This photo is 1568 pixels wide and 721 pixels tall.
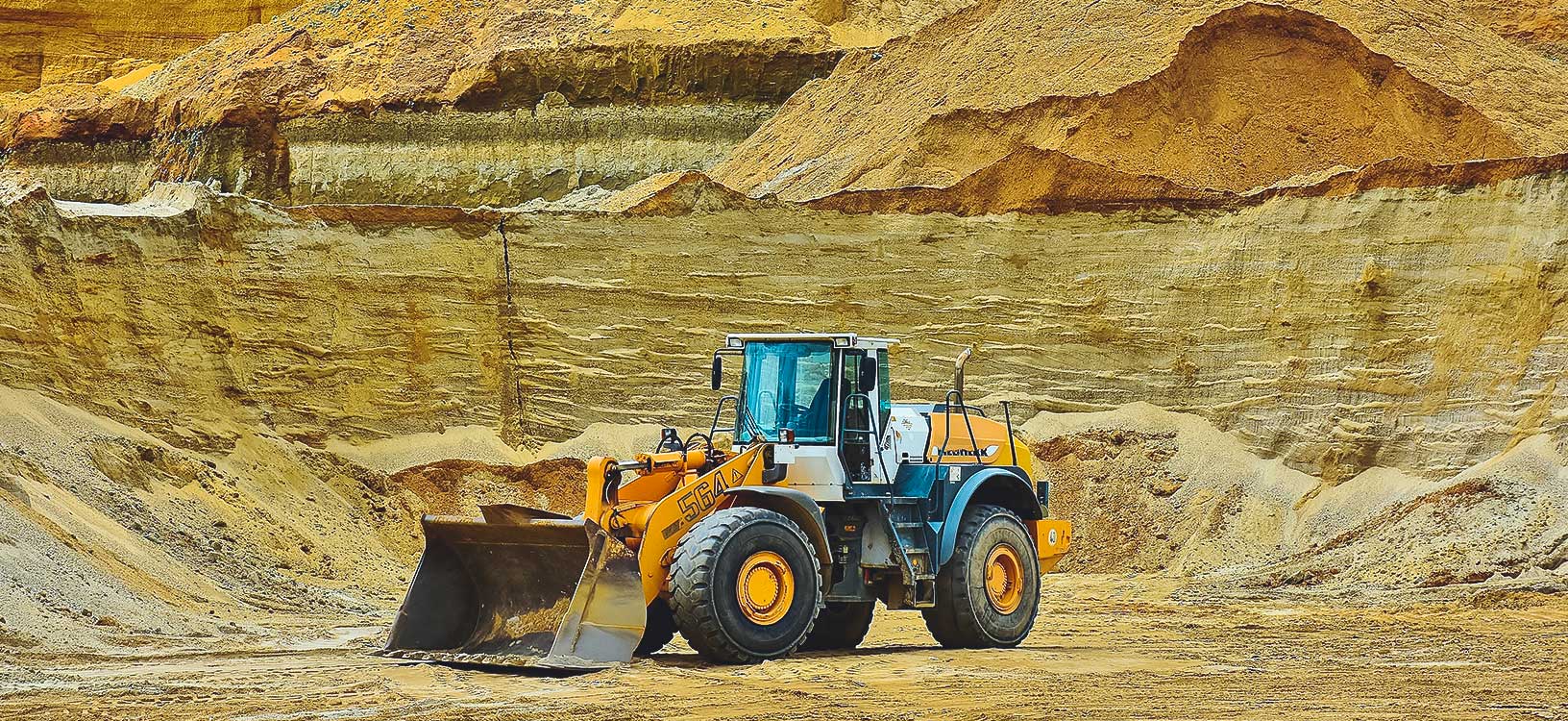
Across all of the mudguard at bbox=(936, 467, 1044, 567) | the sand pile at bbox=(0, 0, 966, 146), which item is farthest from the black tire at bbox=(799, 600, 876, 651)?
the sand pile at bbox=(0, 0, 966, 146)

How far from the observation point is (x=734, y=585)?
1017 centimetres

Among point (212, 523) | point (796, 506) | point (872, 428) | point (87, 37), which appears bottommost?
point (212, 523)

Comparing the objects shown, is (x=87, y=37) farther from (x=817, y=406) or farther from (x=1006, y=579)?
(x=1006, y=579)

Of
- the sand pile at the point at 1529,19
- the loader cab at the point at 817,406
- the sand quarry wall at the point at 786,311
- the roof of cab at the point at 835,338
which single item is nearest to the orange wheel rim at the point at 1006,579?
the loader cab at the point at 817,406

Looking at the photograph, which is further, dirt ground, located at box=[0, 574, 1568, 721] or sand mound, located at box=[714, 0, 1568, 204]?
sand mound, located at box=[714, 0, 1568, 204]

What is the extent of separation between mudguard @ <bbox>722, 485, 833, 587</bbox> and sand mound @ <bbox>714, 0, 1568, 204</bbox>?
48.7 ft

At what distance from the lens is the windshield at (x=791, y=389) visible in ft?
37.0

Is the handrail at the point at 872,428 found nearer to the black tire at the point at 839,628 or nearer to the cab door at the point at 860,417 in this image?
the cab door at the point at 860,417

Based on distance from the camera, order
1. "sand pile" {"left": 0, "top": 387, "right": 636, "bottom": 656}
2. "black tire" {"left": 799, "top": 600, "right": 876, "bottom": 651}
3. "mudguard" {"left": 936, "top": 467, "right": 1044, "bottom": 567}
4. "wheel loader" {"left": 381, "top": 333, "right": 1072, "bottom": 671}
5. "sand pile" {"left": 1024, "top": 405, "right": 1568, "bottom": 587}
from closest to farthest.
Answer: "wheel loader" {"left": 381, "top": 333, "right": 1072, "bottom": 671}
"mudguard" {"left": 936, "top": 467, "right": 1044, "bottom": 567}
"black tire" {"left": 799, "top": 600, "right": 876, "bottom": 651}
"sand pile" {"left": 0, "top": 387, "right": 636, "bottom": 656}
"sand pile" {"left": 1024, "top": 405, "right": 1568, "bottom": 587}

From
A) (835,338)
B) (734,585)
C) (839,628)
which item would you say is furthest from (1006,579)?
(734,585)

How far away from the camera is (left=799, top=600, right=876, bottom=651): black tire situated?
39.8ft

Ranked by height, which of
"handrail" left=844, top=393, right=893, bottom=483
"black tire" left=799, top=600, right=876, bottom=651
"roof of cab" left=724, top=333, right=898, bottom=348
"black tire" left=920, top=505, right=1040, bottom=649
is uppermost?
"roof of cab" left=724, top=333, right=898, bottom=348

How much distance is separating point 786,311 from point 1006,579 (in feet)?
30.3

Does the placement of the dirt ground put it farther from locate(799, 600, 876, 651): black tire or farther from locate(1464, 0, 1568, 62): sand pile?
locate(1464, 0, 1568, 62): sand pile
